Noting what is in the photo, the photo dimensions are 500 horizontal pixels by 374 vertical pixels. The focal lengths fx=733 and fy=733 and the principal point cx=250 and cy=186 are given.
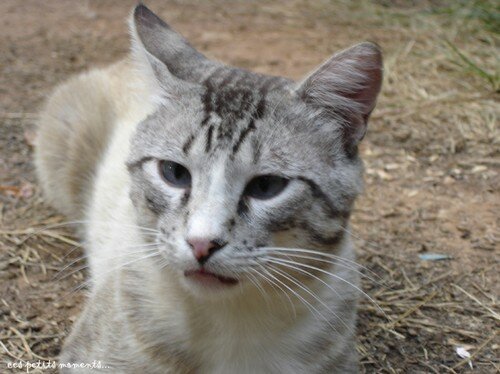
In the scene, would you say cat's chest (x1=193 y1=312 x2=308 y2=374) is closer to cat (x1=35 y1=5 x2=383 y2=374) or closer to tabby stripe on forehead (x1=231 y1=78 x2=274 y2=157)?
cat (x1=35 y1=5 x2=383 y2=374)

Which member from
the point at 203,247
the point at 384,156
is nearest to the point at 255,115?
the point at 203,247

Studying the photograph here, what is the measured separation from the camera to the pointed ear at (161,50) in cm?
292

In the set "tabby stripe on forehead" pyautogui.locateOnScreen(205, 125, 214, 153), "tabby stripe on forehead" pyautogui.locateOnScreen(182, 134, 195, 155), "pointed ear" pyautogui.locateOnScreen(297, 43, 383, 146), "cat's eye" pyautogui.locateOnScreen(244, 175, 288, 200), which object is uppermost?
"pointed ear" pyautogui.locateOnScreen(297, 43, 383, 146)

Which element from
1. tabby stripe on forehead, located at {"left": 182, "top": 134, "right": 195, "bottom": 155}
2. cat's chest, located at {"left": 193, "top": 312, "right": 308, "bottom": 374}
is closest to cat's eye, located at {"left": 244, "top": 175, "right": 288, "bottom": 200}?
tabby stripe on forehead, located at {"left": 182, "top": 134, "right": 195, "bottom": 155}

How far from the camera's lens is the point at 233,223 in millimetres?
2463

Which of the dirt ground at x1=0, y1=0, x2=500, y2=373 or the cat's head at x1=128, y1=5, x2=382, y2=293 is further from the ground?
the cat's head at x1=128, y1=5, x2=382, y2=293

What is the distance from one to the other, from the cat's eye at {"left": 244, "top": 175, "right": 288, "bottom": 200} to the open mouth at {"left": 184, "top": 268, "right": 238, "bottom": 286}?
304mm

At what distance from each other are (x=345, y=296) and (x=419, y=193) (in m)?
1.97

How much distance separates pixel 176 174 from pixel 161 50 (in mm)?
676

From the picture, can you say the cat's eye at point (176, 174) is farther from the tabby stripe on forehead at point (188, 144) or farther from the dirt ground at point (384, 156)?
the dirt ground at point (384, 156)

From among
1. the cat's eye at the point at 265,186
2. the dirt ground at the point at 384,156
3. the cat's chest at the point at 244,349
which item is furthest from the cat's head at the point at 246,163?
the dirt ground at the point at 384,156

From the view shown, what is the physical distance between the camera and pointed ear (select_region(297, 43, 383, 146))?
8.91 feet

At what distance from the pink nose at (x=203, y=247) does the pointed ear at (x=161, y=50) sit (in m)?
0.81

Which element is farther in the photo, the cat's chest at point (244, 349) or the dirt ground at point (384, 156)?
the dirt ground at point (384, 156)
